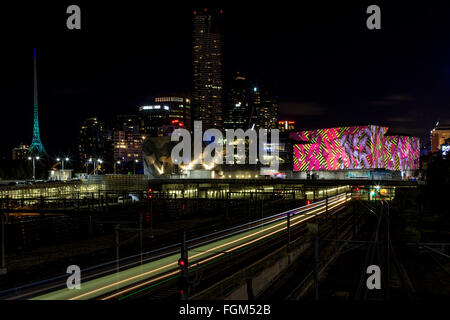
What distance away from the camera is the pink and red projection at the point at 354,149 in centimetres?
9594

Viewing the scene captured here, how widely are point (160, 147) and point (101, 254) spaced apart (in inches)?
3035

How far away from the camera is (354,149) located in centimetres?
9775

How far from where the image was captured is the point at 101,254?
11.4 metres

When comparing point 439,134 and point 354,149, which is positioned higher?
point 439,134

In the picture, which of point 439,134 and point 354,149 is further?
point 439,134

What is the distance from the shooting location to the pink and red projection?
95.9 metres

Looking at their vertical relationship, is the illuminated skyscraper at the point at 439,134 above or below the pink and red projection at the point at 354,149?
above

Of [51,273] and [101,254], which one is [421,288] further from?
[51,273]

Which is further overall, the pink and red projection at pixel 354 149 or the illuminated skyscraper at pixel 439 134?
the illuminated skyscraper at pixel 439 134

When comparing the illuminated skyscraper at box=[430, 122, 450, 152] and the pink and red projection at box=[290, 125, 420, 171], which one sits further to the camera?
the illuminated skyscraper at box=[430, 122, 450, 152]

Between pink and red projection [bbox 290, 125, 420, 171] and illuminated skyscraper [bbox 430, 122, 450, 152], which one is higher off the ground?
illuminated skyscraper [bbox 430, 122, 450, 152]
